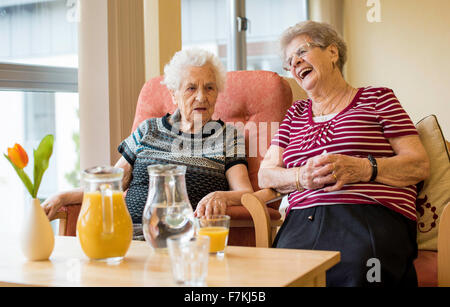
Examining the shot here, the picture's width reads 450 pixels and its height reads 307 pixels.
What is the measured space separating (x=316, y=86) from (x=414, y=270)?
28.9 inches

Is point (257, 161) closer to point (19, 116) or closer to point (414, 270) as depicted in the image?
point (414, 270)

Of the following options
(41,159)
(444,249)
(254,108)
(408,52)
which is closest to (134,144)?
(254,108)

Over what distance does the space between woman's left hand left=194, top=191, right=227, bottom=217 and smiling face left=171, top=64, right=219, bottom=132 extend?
1.56 ft

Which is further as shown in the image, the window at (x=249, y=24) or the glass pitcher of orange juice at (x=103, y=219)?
the window at (x=249, y=24)

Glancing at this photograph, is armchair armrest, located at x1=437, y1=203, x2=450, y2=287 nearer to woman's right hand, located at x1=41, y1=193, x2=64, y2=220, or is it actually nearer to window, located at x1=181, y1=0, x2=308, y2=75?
woman's right hand, located at x1=41, y1=193, x2=64, y2=220

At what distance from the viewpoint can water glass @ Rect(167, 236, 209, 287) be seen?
977mm

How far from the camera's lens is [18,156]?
1241mm

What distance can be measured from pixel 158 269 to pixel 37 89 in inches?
76.8

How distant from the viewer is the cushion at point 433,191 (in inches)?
67.4

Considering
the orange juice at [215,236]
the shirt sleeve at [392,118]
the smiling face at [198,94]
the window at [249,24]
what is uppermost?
the window at [249,24]

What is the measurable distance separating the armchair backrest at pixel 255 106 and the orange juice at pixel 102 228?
40.3 inches

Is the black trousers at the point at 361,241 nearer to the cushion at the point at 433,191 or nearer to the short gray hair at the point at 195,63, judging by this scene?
the cushion at the point at 433,191

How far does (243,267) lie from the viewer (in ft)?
3.74

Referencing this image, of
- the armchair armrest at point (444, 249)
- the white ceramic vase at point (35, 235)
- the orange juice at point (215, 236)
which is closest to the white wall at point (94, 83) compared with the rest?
the white ceramic vase at point (35, 235)
